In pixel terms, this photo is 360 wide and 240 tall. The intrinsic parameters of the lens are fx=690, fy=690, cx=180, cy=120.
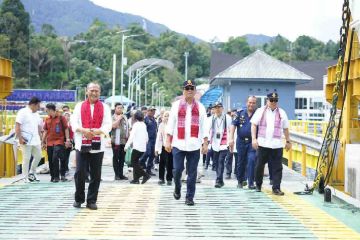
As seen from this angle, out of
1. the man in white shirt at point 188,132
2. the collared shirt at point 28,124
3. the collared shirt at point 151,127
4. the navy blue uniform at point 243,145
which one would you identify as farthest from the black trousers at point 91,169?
the collared shirt at point 151,127

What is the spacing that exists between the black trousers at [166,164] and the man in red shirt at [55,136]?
1980mm

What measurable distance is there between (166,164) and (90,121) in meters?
4.66

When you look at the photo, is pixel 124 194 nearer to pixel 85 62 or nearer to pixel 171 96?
pixel 85 62

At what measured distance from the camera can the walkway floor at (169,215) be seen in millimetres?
8219

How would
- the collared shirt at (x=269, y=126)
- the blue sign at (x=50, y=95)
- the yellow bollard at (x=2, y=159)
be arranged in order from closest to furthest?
1. the collared shirt at (x=269, y=126)
2. the yellow bollard at (x=2, y=159)
3. the blue sign at (x=50, y=95)

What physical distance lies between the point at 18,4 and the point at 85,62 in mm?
23599

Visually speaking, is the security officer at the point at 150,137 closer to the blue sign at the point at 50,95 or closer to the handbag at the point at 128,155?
the handbag at the point at 128,155

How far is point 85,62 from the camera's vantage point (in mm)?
119688


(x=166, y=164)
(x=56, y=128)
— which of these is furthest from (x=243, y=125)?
(x=56, y=128)

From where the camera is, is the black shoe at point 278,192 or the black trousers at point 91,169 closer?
the black trousers at point 91,169

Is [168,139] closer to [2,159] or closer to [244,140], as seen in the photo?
[244,140]

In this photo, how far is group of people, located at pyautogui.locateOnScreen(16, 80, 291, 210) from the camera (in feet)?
32.3

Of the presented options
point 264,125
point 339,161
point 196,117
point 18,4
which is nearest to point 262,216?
point 196,117

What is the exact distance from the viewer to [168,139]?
10.6 meters
